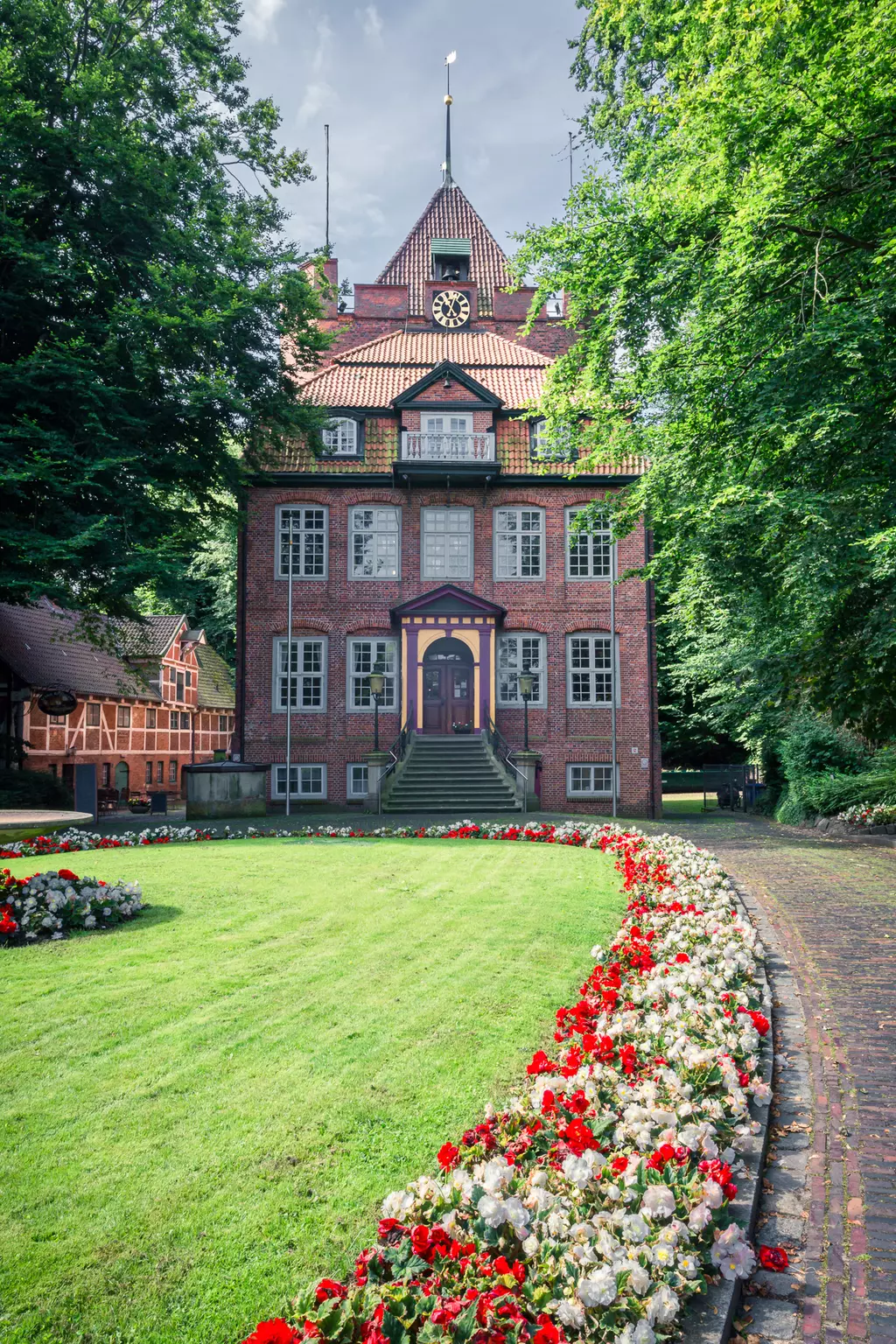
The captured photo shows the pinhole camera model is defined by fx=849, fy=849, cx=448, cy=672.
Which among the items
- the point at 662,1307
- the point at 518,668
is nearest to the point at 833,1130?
the point at 662,1307

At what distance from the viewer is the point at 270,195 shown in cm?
2181

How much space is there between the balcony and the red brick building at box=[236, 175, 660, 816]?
0.04m

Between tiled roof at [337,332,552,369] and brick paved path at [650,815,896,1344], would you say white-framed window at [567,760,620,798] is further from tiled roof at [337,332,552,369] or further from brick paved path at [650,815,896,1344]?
brick paved path at [650,815,896,1344]

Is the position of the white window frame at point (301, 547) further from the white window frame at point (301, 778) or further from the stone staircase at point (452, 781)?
the stone staircase at point (452, 781)

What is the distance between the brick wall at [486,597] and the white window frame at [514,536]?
14cm

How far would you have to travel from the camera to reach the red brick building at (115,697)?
85.2 feet

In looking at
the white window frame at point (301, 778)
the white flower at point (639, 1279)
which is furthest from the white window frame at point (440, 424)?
the white flower at point (639, 1279)

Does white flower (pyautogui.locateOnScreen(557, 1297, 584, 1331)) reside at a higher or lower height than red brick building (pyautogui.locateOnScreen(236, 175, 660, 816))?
lower

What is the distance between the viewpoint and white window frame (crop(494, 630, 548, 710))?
947 inches

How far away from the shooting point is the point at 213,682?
4462cm

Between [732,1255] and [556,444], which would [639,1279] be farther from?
[556,444]

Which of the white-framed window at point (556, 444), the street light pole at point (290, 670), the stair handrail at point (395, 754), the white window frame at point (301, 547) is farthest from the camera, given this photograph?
the white window frame at point (301, 547)

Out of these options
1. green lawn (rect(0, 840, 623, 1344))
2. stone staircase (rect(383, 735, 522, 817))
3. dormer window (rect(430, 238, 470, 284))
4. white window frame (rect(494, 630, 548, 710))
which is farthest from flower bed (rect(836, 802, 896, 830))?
dormer window (rect(430, 238, 470, 284))

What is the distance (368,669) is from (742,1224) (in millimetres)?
21223
